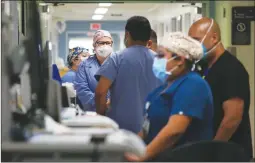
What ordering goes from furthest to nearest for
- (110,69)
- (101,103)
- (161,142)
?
(101,103) → (110,69) → (161,142)

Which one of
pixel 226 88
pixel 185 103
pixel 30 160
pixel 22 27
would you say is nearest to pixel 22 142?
pixel 30 160

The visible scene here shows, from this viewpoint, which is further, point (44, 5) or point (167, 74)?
point (44, 5)

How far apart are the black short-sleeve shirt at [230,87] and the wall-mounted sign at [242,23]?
3.76 metres

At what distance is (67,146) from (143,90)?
6.32 ft

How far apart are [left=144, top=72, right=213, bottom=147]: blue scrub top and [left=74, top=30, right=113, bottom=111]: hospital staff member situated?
6.61 ft

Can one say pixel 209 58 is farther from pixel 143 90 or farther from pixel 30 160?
pixel 30 160

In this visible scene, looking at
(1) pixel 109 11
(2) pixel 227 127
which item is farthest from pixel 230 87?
(1) pixel 109 11

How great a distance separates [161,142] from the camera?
2768 mm

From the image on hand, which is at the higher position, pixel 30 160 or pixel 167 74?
pixel 167 74

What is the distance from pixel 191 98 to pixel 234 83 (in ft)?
2.35

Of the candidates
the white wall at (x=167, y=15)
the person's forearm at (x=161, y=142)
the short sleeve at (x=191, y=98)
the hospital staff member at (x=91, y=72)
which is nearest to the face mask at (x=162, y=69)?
the short sleeve at (x=191, y=98)

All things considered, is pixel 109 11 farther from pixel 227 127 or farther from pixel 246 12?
pixel 227 127

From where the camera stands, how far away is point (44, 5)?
23.7 feet

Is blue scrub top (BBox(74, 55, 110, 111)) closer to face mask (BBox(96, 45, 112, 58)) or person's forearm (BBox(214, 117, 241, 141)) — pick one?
face mask (BBox(96, 45, 112, 58))
